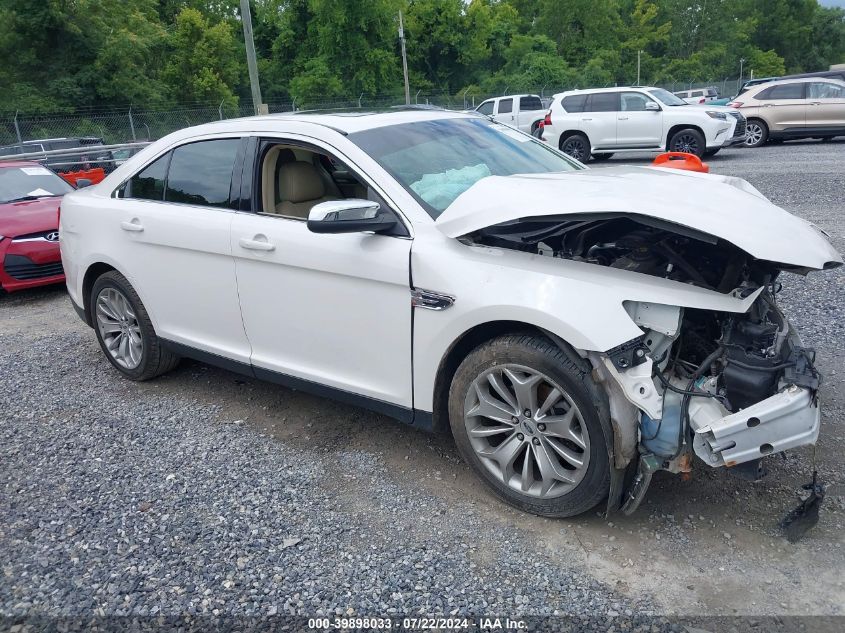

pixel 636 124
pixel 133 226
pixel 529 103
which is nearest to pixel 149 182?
pixel 133 226

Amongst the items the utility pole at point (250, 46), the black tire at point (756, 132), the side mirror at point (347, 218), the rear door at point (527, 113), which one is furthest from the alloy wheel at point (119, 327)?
the rear door at point (527, 113)

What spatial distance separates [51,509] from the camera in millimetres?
3453

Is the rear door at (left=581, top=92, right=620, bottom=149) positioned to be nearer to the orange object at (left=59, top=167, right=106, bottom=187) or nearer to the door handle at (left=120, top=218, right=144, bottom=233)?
the orange object at (left=59, top=167, right=106, bottom=187)

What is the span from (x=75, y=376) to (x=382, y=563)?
3422mm

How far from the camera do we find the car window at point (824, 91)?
16.5m

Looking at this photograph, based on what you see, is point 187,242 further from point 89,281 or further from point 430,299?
point 430,299

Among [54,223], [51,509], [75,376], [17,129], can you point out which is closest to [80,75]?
[17,129]

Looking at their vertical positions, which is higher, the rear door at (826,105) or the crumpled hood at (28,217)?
the rear door at (826,105)

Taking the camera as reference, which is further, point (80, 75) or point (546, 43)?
point (546, 43)

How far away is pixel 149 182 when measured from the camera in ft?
15.1

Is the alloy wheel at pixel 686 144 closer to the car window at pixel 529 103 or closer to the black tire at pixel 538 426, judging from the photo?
the car window at pixel 529 103

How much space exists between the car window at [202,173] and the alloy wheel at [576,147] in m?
14.1

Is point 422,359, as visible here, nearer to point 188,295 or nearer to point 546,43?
point 188,295

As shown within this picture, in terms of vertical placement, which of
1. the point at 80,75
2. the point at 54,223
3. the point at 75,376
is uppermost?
the point at 80,75
